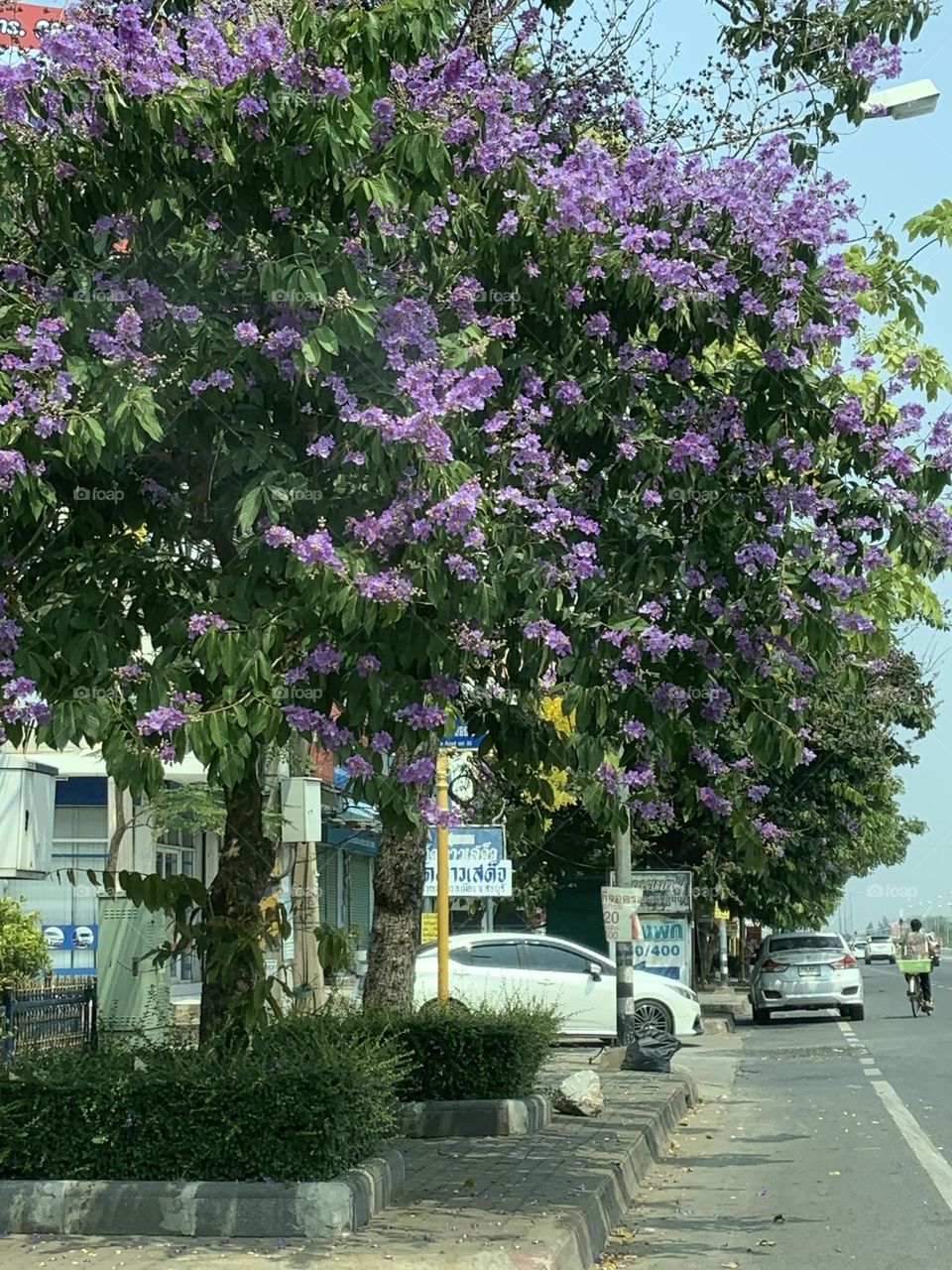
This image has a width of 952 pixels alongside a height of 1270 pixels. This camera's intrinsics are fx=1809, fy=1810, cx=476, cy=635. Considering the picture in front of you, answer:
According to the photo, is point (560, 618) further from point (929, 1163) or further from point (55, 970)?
point (55, 970)

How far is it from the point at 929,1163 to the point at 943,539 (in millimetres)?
5299

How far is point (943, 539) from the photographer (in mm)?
8797

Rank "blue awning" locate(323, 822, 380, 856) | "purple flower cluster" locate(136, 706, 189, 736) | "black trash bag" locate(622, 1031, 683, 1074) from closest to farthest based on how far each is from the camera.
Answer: "purple flower cluster" locate(136, 706, 189, 736)
"black trash bag" locate(622, 1031, 683, 1074)
"blue awning" locate(323, 822, 380, 856)

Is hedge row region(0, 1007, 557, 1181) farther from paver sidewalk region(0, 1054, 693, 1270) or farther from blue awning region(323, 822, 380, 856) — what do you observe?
blue awning region(323, 822, 380, 856)

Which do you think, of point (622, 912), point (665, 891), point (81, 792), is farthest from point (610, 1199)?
point (81, 792)

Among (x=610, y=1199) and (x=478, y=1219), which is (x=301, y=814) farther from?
(x=478, y=1219)

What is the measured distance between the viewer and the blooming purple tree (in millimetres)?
7406

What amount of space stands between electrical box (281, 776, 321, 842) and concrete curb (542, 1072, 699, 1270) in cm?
369

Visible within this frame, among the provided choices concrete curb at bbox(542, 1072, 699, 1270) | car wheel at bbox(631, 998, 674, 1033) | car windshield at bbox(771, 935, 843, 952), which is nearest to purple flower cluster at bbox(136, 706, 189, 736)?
concrete curb at bbox(542, 1072, 699, 1270)

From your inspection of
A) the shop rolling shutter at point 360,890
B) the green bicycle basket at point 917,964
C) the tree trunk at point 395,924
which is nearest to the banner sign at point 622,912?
the tree trunk at point 395,924

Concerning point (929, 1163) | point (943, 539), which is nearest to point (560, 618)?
point (943, 539)

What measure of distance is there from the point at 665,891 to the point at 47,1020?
1814 cm

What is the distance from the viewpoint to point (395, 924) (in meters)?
14.2

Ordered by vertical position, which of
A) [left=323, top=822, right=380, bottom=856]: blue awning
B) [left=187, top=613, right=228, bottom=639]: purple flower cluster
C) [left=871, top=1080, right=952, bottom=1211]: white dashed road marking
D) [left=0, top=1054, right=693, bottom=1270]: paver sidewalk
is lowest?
[left=871, top=1080, right=952, bottom=1211]: white dashed road marking
